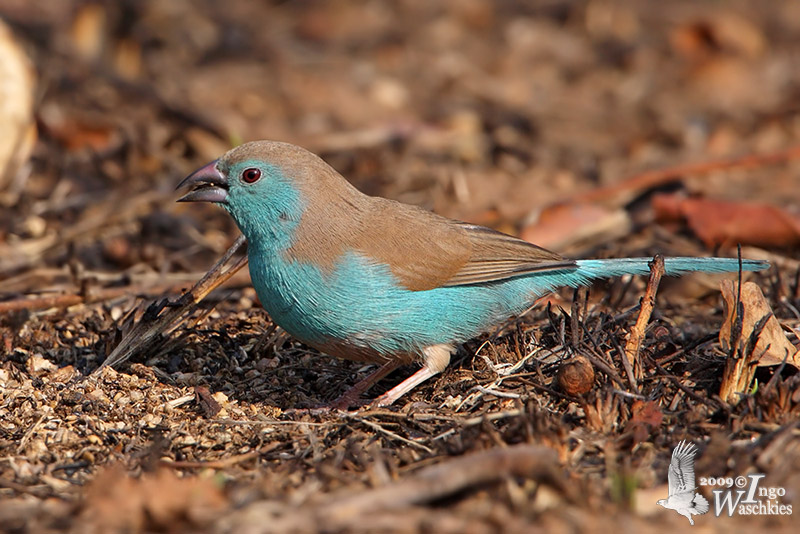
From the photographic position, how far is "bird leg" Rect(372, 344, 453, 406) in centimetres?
425

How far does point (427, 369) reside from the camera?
4277 mm

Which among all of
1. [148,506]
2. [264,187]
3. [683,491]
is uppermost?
[264,187]

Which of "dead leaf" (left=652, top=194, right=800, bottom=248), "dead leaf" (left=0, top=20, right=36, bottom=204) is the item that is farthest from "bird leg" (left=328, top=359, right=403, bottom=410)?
"dead leaf" (left=0, top=20, right=36, bottom=204)

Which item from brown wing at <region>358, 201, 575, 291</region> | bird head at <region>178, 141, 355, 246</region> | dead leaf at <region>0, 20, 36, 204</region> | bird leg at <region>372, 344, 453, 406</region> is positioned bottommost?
bird leg at <region>372, 344, 453, 406</region>

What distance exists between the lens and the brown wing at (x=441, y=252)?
4273 mm

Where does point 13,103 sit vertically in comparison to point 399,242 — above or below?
above

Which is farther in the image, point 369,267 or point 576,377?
point 369,267

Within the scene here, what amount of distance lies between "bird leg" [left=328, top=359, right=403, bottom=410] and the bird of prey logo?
142cm

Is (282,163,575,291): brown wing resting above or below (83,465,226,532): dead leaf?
above

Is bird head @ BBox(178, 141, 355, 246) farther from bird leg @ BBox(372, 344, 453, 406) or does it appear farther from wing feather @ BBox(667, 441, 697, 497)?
wing feather @ BBox(667, 441, 697, 497)

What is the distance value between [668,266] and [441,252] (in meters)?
1.00

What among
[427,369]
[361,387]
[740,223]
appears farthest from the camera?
[740,223]

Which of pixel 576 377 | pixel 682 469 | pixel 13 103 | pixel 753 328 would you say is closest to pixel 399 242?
pixel 576 377

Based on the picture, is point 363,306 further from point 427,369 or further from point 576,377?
point 576,377
